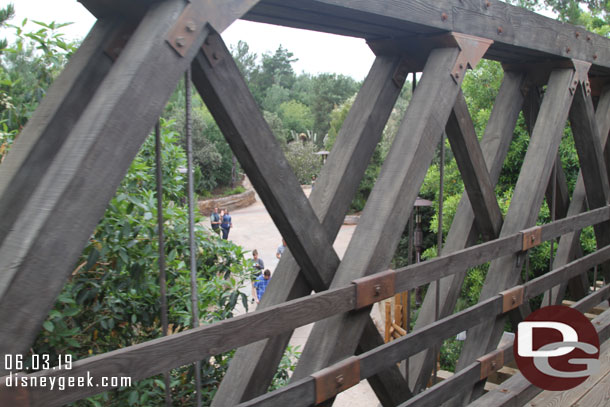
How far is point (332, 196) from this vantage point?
204 cm

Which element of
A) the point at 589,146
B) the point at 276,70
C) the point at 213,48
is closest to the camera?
the point at 213,48

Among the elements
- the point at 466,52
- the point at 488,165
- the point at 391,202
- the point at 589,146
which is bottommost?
the point at 391,202

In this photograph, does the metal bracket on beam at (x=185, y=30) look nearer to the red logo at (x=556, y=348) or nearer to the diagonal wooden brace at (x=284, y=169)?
the diagonal wooden brace at (x=284, y=169)

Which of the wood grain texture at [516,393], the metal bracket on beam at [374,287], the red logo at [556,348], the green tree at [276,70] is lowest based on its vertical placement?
the wood grain texture at [516,393]

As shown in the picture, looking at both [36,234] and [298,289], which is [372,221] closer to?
[298,289]

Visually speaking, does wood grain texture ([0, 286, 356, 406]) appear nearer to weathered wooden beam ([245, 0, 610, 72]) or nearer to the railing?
the railing

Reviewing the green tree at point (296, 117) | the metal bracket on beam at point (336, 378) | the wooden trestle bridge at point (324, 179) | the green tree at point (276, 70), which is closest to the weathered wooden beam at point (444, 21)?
the wooden trestle bridge at point (324, 179)

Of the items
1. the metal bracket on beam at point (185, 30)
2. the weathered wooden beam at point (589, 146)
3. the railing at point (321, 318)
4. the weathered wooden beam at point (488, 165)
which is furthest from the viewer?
the weathered wooden beam at point (589, 146)

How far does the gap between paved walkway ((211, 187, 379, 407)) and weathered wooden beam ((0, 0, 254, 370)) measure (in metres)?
7.52

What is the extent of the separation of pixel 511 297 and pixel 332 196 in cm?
115

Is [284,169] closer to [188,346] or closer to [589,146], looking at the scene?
[188,346]

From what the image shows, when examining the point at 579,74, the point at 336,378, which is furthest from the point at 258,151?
the point at 579,74

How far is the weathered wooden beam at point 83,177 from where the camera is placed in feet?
3.46

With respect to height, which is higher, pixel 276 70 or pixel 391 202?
pixel 276 70
